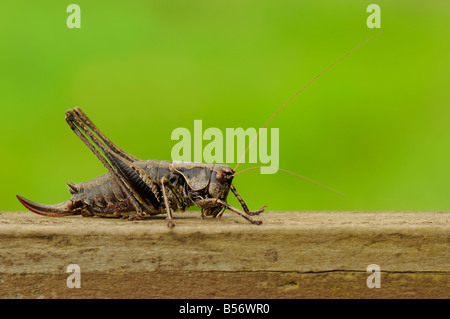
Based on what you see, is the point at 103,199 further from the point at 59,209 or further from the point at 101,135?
the point at 101,135

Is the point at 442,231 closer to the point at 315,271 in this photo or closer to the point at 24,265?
the point at 315,271

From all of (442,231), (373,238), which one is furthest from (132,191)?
(442,231)

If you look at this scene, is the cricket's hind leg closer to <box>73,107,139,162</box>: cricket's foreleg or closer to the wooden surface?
<box>73,107,139,162</box>: cricket's foreleg

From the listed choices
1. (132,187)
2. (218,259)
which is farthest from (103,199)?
(218,259)

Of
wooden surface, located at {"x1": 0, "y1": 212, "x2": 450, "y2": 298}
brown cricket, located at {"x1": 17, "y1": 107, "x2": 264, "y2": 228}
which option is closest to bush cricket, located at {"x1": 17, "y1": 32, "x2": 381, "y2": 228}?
brown cricket, located at {"x1": 17, "y1": 107, "x2": 264, "y2": 228}

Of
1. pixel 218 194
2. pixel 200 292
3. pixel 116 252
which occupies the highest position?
pixel 218 194

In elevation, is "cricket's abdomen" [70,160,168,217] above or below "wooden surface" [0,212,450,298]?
above

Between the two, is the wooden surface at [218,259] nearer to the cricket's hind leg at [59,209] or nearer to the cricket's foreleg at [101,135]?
the cricket's hind leg at [59,209]

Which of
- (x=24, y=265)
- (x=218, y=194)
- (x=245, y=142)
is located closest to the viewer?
(x=24, y=265)
